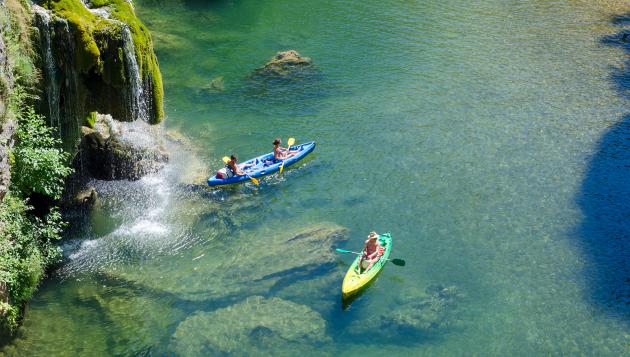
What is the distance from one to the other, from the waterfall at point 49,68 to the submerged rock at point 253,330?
591 cm

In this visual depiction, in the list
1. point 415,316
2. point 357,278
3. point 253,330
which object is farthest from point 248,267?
point 415,316

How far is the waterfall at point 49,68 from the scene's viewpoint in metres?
14.6

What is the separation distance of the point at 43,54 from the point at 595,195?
52.1 feet

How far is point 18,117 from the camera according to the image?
1378 cm

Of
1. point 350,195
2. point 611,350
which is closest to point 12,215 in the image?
point 350,195

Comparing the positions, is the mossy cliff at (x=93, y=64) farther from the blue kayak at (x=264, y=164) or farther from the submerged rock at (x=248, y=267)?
the submerged rock at (x=248, y=267)

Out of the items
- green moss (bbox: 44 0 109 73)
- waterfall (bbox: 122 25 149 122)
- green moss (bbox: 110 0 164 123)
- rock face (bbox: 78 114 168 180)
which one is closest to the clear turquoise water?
rock face (bbox: 78 114 168 180)

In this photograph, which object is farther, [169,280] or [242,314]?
[169,280]

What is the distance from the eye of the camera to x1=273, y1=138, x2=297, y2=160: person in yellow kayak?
2117cm

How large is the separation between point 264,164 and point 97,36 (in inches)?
291

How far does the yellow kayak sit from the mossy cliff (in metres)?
7.02

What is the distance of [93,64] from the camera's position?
611 inches

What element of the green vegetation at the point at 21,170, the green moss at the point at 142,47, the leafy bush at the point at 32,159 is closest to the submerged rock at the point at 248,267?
the green vegetation at the point at 21,170

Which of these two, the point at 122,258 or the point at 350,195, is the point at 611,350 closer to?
the point at 350,195
